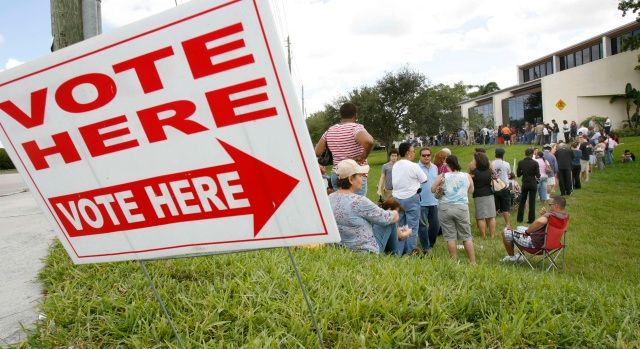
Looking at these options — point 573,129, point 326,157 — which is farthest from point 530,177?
point 573,129

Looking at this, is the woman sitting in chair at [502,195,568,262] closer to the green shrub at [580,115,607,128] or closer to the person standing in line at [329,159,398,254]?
the person standing in line at [329,159,398,254]

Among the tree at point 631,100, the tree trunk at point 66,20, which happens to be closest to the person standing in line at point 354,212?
the tree trunk at point 66,20

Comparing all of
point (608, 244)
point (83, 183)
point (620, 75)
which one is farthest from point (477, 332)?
point (620, 75)

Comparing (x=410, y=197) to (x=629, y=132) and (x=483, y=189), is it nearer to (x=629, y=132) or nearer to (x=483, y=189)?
(x=483, y=189)

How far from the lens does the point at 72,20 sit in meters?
4.23

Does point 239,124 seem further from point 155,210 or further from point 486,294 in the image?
point 486,294

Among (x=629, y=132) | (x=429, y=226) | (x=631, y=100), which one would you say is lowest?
(x=629, y=132)

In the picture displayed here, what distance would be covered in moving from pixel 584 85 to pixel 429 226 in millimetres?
32912

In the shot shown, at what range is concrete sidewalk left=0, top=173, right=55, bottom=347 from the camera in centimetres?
279

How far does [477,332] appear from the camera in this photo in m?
2.35

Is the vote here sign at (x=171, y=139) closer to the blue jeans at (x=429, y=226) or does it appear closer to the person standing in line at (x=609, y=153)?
the blue jeans at (x=429, y=226)

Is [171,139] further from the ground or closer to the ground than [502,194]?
further from the ground

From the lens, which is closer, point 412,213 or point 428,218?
point 412,213

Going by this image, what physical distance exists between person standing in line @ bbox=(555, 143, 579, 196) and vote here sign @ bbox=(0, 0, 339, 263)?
43.6 ft
